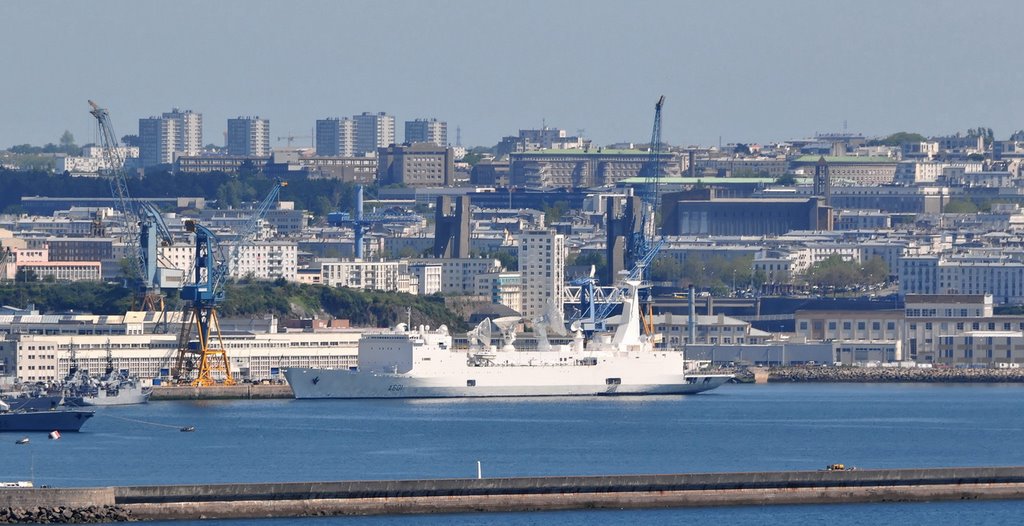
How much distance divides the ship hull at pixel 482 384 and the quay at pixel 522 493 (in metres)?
29.7

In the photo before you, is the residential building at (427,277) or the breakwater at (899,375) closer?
the breakwater at (899,375)

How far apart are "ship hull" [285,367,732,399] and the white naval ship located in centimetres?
2

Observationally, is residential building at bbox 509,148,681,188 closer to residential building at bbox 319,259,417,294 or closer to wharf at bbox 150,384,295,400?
residential building at bbox 319,259,417,294

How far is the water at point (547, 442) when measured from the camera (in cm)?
4497

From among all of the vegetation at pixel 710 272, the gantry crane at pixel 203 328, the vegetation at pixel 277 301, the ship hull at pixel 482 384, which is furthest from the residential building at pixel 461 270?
the ship hull at pixel 482 384

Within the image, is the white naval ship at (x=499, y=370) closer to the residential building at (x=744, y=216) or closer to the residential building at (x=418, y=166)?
the residential building at (x=744, y=216)

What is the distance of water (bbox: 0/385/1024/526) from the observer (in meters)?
45.0

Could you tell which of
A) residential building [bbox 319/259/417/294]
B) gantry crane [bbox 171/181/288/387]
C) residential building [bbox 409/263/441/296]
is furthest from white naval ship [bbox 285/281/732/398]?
residential building [bbox 409/263/441/296]

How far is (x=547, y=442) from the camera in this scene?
54812mm

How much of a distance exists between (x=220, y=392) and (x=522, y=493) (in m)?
31.6

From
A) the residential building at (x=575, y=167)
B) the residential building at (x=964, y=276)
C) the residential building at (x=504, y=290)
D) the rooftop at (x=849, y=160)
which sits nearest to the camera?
the residential building at (x=504, y=290)

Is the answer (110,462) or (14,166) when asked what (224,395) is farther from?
(14,166)

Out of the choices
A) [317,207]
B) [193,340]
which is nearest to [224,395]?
[193,340]

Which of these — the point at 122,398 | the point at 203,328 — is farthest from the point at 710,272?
the point at 122,398
